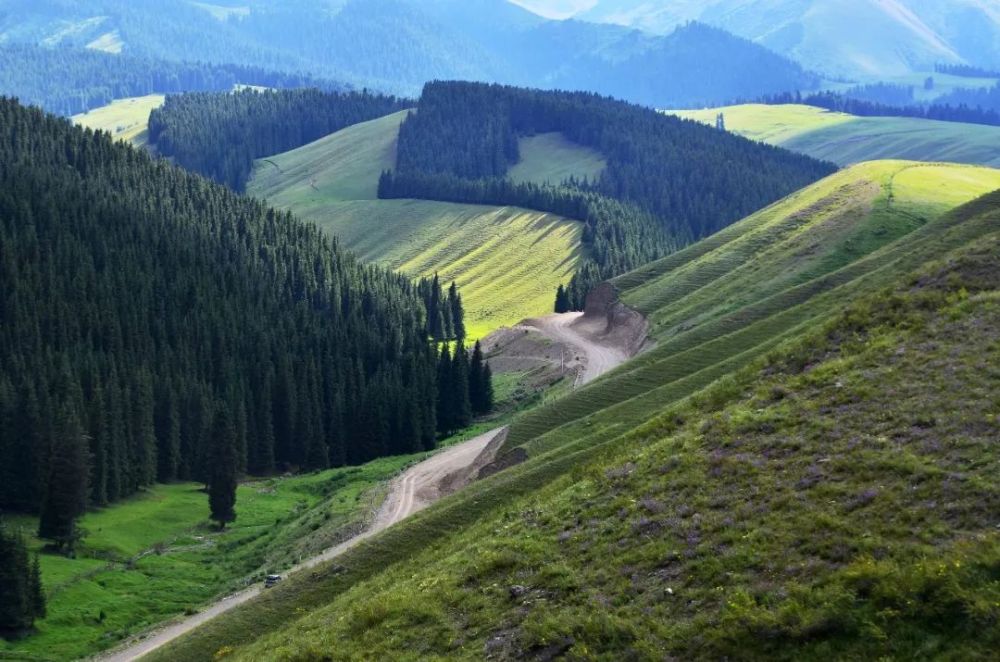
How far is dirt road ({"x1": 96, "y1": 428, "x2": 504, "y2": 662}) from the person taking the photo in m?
68.9

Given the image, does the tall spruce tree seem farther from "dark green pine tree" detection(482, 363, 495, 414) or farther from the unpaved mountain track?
the unpaved mountain track

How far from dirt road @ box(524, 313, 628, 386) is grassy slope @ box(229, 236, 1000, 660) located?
8140cm

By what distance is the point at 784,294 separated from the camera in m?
97.4

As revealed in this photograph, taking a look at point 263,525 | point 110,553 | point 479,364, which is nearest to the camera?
point 110,553

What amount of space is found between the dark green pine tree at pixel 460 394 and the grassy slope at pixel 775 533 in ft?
297

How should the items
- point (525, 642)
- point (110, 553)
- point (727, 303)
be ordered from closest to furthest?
1. point (525, 642)
2. point (110, 553)
3. point (727, 303)

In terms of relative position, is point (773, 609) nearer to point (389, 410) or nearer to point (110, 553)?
point (110, 553)

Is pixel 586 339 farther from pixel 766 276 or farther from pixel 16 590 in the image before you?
pixel 16 590

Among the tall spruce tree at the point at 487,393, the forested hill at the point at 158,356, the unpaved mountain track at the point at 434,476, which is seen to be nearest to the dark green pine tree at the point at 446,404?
the forested hill at the point at 158,356

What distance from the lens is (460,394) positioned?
481ft

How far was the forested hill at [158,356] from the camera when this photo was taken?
11175 cm

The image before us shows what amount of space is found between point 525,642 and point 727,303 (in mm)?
95422

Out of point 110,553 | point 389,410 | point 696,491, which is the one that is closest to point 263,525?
point 110,553

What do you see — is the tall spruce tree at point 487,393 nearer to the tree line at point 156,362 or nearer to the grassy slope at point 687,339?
the tree line at point 156,362
